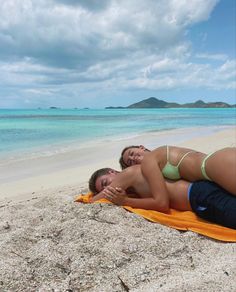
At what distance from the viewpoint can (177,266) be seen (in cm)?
316

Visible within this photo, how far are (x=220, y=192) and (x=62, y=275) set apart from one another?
5.83ft

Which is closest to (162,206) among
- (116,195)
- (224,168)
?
(116,195)

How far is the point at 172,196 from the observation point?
14.7 feet

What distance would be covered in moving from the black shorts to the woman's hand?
771mm

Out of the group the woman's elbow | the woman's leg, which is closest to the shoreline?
the woman's elbow

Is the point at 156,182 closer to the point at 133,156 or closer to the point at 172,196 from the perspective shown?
the point at 172,196

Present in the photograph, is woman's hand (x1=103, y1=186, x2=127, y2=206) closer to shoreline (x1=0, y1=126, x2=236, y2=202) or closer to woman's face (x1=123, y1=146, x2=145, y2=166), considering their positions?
woman's face (x1=123, y1=146, x2=145, y2=166)

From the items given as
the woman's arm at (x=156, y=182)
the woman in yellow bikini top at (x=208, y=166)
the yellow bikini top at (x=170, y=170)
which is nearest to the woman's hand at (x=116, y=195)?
the woman's arm at (x=156, y=182)

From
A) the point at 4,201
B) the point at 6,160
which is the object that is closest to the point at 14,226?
the point at 4,201

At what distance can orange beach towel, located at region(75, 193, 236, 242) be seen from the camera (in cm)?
383

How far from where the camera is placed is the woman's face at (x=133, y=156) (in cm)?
478

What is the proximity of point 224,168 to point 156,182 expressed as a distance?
754mm

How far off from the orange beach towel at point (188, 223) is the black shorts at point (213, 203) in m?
0.07

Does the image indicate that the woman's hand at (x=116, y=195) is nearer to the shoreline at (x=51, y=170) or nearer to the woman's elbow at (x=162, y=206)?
the woman's elbow at (x=162, y=206)
